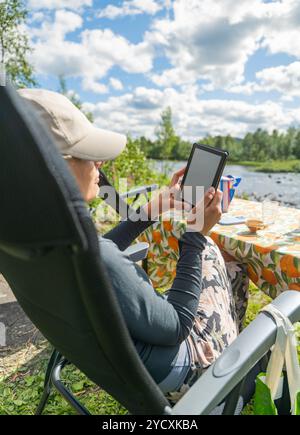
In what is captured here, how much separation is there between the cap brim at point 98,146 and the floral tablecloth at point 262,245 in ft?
3.50

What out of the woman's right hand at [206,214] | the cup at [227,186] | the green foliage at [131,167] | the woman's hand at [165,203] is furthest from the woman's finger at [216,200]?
the green foliage at [131,167]

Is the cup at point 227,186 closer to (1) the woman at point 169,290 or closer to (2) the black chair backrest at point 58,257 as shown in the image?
(1) the woman at point 169,290

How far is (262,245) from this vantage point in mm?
1889

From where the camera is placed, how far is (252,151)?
25.4 m

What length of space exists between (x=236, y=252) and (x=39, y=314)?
4.31ft

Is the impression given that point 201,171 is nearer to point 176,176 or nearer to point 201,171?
point 201,171

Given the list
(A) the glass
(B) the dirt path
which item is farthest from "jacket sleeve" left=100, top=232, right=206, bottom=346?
(B) the dirt path

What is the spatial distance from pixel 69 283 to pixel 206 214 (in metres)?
0.69

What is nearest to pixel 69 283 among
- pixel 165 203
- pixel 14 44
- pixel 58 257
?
pixel 58 257

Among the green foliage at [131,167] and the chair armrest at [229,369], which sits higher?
the chair armrest at [229,369]

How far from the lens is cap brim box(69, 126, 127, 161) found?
3.07 feet

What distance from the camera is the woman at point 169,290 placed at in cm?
89

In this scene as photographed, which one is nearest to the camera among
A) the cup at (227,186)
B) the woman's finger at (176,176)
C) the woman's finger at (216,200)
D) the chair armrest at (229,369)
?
the chair armrest at (229,369)

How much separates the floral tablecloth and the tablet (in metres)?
0.45
